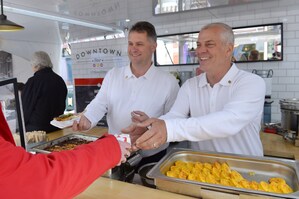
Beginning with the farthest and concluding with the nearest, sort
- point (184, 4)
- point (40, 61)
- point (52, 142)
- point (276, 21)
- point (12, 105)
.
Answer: point (184, 4)
point (276, 21)
point (40, 61)
point (52, 142)
point (12, 105)

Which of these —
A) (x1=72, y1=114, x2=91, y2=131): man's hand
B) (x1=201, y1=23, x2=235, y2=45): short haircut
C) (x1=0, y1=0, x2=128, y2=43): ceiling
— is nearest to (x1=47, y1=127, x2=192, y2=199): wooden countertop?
(x1=72, y1=114, x2=91, y2=131): man's hand

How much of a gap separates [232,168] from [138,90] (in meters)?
1.16

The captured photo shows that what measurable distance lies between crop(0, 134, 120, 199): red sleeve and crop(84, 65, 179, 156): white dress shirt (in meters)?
1.40

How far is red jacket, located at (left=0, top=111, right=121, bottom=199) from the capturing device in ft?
2.38

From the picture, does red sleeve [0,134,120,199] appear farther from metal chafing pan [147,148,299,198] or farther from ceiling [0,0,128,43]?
ceiling [0,0,128,43]

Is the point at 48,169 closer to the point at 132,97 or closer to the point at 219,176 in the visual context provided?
the point at 219,176

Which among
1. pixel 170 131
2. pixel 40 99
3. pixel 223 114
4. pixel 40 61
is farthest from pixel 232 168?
pixel 40 61

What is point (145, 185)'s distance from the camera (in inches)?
59.1

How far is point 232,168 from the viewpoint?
1579 millimetres

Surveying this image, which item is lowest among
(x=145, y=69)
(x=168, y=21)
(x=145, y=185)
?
(x=145, y=185)

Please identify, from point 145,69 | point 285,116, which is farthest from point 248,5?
point 145,69

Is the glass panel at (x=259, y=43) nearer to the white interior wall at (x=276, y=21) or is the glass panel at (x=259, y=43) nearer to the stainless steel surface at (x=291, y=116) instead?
the white interior wall at (x=276, y=21)

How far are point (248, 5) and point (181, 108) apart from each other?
2926 millimetres

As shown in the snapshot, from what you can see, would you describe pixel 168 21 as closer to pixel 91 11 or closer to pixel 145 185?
pixel 91 11
